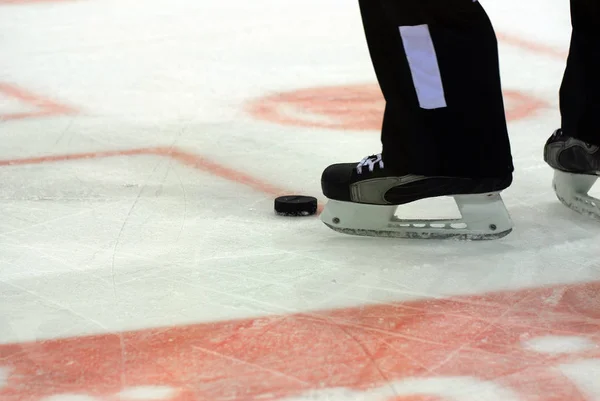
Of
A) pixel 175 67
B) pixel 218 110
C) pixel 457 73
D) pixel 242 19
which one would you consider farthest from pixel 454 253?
pixel 242 19

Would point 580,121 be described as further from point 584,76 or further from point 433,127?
point 433,127

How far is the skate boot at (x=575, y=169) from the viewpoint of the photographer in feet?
6.41

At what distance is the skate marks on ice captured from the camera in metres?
1.22

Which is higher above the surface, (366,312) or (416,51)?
(416,51)

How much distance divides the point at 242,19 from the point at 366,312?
262 centimetres

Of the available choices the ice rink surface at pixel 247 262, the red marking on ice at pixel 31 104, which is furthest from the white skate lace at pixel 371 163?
the red marking on ice at pixel 31 104

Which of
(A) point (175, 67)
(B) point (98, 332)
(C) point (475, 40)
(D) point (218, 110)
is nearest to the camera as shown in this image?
(B) point (98, 332)

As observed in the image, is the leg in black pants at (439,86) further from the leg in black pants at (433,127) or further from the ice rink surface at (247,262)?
the ice rink surface at (247,262)

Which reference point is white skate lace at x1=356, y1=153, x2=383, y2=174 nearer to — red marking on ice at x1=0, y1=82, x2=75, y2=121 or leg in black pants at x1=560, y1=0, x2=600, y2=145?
leg in black pants at x1=560, y1=0, x2=600, y2=145

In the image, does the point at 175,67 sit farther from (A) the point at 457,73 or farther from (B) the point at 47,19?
(A) the point at 457,73

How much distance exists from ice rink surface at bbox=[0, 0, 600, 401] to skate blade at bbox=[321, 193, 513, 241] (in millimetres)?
35

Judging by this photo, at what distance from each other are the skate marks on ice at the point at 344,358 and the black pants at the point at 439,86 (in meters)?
0.33

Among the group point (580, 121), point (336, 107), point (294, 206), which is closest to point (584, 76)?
point (580, 121)

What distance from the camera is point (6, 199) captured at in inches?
82.1
